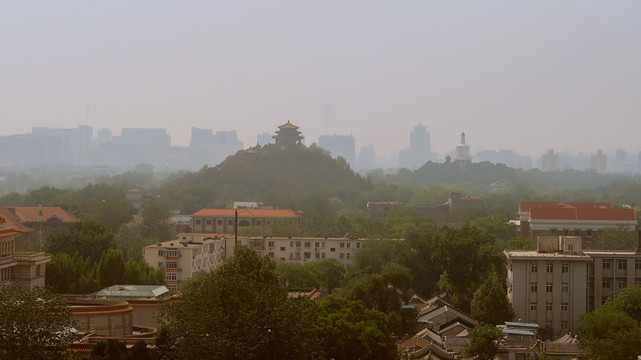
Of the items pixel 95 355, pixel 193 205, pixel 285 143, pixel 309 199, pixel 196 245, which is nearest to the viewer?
pixel 95 355

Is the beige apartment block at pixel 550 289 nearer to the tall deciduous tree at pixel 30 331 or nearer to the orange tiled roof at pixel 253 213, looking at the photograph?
the tall deciduous tree at pixel 30 331

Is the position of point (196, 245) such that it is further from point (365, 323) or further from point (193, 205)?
point (193, 205)

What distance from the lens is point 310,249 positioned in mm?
70250

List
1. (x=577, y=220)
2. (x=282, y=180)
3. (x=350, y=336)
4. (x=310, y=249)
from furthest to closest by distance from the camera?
(x=282, y=180) → (x=577, y=220) → (x=310, y=249) → (x=350, y=336)

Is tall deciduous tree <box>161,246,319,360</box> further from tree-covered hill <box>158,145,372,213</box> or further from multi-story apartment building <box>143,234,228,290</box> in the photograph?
tree-covered hill <box>158,145,372,213</box>

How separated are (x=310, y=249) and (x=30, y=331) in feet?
154

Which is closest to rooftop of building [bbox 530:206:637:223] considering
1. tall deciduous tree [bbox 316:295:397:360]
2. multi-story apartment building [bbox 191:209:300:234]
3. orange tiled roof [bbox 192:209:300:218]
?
multi-story apartment building [bbox 191:209:300:234]

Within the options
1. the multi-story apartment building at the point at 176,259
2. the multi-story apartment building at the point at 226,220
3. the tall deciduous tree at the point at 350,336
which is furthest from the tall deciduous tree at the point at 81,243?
the multi-story apartment building at the point at 226,220

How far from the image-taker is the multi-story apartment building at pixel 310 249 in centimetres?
7000

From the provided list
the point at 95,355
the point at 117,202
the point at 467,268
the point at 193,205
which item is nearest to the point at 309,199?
the point at 193,205

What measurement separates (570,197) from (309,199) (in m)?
59.5

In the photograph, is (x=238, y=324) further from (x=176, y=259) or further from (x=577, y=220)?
(x=577, y=220)

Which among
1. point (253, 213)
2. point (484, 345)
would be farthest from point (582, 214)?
point (484, 345)

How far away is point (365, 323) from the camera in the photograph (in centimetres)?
3434
